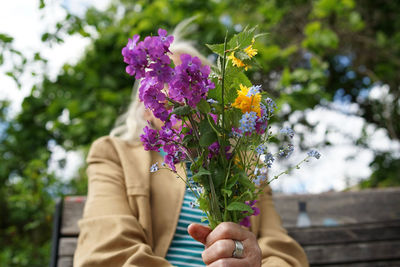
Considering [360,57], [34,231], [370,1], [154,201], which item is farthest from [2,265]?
[370,1]

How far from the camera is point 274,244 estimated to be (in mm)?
1611

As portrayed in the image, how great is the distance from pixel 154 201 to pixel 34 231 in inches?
69.6

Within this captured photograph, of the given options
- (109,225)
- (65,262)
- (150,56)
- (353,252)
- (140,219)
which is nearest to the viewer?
(150,56)

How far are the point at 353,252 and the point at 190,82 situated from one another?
1736 mm

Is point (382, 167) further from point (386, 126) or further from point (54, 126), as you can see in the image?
point (54, 126)

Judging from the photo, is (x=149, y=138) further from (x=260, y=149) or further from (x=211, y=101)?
(x=260, y=149)

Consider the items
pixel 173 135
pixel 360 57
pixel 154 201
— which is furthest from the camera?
pixel 360 57

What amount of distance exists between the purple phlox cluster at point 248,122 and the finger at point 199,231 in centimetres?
Answer: 33

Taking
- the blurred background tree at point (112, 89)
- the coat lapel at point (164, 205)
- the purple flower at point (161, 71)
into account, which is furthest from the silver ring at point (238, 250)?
the blurred background tree at point (112, 89)

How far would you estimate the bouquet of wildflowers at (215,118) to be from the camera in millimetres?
912

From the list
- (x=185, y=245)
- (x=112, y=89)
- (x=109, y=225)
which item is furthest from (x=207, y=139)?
(x=112, y=89)

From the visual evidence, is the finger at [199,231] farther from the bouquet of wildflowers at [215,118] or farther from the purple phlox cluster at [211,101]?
the purple phlox cluster at [211,101]

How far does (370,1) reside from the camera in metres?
4.06

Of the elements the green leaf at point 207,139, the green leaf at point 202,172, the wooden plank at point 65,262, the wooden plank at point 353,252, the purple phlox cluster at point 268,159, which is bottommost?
Answer: the wooden plank at point 65,262
